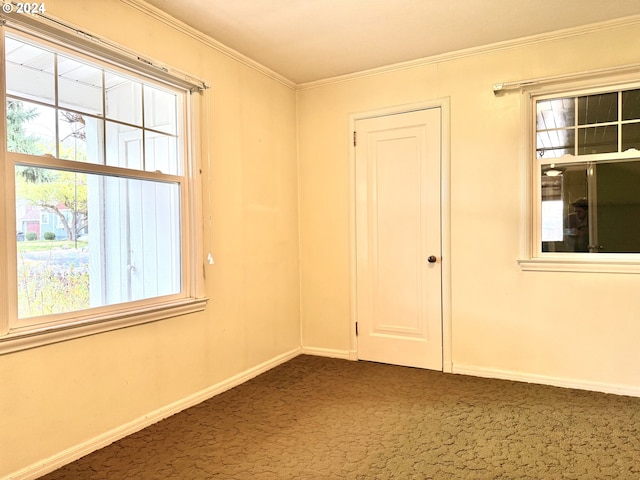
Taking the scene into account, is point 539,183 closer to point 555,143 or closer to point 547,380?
point 555,143

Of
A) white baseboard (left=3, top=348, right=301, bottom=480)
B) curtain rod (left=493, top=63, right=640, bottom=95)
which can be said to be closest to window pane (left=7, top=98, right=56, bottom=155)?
white baseboard (left=3, top=348, right=301, bottom=480)

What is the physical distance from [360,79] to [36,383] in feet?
10.6

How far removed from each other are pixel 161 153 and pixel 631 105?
3233 millimetres

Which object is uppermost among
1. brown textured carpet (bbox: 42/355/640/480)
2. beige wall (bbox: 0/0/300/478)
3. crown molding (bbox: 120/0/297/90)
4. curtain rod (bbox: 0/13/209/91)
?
crown molding (bbox: 120/0/297/90)

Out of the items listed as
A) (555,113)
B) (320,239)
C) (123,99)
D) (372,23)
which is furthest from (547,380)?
(123,99)

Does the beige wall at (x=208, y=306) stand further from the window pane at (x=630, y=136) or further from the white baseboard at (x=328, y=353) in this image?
the window pane at (x=630, y=136)

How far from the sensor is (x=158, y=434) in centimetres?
249

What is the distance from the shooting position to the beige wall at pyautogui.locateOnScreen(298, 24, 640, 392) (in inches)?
117

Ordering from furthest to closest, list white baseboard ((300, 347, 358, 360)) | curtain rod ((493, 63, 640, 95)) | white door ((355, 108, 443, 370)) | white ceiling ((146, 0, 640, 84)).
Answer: white baseboard ((300, 347, 358, 360))
white door ((355, 108, 443, 370))
curtain rod ((493, 63, 640, 95))
white ceiling ((146, 0, 640, 84))

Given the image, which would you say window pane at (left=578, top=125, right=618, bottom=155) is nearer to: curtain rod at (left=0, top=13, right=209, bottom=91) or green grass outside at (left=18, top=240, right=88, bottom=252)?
curtain rod at (left=0, top=13, right=209, bottom=91)

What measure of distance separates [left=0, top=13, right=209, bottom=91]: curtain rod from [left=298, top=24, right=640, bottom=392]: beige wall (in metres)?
1.56

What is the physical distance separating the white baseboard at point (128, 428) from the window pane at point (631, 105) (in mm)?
3282

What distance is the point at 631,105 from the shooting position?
2971 millimetres

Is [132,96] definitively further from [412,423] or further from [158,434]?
[412,423]
